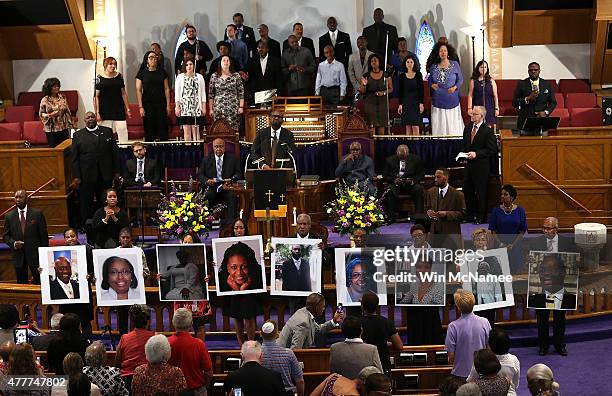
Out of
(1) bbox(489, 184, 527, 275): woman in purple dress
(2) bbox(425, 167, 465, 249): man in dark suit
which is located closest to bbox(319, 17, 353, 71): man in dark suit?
(2) bbox(425, 167, 465, 249): man in dark suit

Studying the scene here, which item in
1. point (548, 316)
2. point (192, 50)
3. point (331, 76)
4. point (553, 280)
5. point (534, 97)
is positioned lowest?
point (548, 316)

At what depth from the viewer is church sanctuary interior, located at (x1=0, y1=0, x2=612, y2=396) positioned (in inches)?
428

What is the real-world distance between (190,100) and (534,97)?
525 cm

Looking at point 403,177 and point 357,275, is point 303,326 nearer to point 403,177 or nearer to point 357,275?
point 357,275

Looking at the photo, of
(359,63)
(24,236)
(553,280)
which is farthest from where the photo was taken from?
(359,63)

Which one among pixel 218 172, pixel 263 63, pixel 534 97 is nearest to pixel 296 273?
→ pixel 218 172

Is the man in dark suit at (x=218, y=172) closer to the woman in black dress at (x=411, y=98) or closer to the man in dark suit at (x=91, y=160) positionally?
the man in dark suit at (x=91, y=160)

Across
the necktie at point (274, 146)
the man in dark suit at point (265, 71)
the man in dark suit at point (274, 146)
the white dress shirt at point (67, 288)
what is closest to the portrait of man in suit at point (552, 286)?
the white dress shirt at point (67, 288)

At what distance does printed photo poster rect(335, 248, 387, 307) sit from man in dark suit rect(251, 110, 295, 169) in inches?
192

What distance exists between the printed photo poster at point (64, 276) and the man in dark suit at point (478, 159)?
6548mm

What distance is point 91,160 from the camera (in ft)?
58.2

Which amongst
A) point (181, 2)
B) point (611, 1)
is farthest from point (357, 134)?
point (181, 2)

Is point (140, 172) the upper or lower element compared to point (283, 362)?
upper

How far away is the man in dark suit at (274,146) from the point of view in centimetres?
1744
